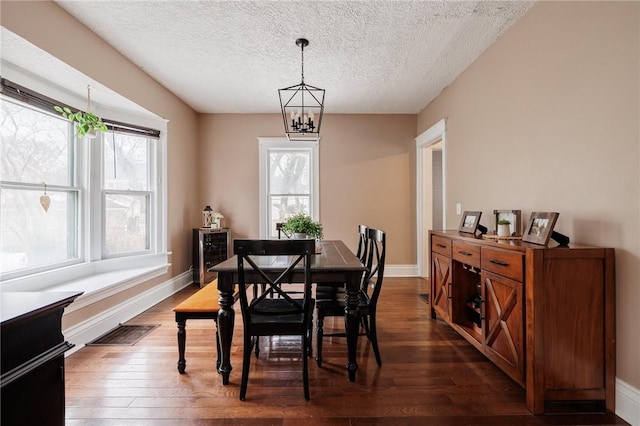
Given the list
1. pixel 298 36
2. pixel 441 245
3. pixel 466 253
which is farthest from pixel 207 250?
pixel 466 253

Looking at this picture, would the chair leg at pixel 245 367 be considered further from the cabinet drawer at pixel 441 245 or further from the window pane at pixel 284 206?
the window pane at pixel 284 206

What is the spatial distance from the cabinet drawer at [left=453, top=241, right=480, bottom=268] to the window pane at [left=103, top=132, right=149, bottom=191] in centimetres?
367

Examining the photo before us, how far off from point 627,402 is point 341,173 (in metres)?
4.02

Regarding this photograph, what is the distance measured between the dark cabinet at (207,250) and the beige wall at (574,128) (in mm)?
3575

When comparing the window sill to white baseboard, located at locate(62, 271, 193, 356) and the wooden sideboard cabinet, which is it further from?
the wooden sideboard cabinet

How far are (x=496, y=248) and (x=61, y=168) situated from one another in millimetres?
3837

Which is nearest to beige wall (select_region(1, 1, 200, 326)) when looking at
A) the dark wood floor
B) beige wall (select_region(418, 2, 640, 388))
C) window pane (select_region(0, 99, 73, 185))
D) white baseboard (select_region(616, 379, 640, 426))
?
window pane (select_region(0, 99, 73, 185))

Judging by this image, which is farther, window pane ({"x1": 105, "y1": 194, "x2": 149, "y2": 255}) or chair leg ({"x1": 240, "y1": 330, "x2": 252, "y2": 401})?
window pane ({"x1": 105, "y1": 194, "x2": 149, "y2": 255})

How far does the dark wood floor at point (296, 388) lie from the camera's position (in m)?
1.72

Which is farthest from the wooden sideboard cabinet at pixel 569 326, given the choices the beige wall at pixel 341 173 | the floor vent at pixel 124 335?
the beige wall at pixel 341 173

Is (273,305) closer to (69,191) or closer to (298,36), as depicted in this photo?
(298,36)

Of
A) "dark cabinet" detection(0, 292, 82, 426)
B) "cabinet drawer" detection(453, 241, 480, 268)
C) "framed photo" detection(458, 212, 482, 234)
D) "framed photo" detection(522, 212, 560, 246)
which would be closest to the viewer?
"dark cabinet" detection(0, 292, 82, 426)

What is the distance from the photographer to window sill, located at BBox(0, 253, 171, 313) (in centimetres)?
252

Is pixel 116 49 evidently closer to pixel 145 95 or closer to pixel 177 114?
pixel 145 95
